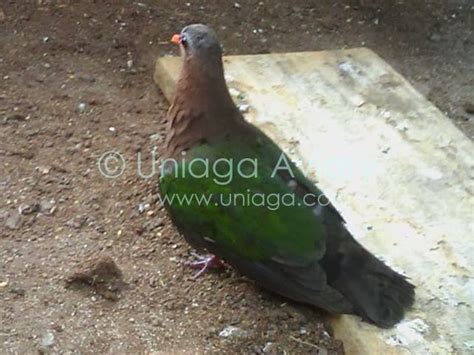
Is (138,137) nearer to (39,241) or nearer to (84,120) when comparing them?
(84,120)

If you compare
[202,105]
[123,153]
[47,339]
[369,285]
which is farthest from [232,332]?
[123,153]

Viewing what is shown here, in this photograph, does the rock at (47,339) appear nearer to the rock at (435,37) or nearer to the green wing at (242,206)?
the green wing at (242,206)

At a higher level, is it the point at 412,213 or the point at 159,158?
the point at 412,213

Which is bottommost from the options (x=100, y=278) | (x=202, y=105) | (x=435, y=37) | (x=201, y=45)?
(x=435, y=37)

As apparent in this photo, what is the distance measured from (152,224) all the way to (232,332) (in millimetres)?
591

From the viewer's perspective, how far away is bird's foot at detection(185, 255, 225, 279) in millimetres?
2904

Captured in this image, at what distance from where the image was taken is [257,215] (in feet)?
8.54

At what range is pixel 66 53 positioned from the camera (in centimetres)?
409

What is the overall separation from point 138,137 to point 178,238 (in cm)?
65

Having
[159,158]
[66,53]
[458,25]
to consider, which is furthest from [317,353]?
[458,25]

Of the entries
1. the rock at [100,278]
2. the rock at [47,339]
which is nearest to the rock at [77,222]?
the rock at [100,278]

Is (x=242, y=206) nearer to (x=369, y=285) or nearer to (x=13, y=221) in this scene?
(x=369, y=285)

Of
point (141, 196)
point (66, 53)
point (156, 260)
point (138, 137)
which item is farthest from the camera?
point (66, 53)

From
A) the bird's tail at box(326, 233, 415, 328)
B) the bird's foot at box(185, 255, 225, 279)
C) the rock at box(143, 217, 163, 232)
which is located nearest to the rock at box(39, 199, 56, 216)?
the rock at box(143, 217, 163, 232)
